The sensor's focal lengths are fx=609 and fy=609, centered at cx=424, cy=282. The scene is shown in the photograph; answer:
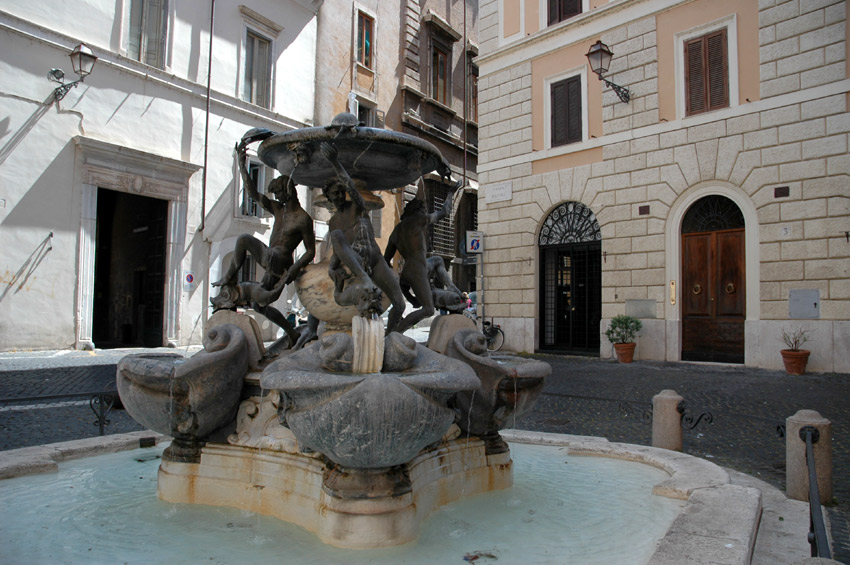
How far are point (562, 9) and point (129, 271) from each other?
14.3 meters

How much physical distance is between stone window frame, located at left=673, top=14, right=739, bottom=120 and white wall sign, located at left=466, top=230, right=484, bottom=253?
552 centimetres

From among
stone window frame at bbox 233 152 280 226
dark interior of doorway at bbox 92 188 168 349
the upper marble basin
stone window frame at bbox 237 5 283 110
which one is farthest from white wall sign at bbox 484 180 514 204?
the upper marble basin

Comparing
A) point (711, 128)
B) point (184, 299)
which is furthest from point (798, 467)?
point (184, 299)

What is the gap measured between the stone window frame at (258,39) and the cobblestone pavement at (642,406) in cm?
937

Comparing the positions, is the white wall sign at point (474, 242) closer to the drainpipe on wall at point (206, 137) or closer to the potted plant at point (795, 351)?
the drainpipe on wall at point (206, 137)

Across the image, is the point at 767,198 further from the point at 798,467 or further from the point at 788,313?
the point at 798,467

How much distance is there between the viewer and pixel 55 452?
427 centimetres

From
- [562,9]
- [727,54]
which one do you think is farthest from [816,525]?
[562,9]

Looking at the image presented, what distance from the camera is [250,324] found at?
385cm

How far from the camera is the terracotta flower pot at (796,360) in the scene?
34.8 ft

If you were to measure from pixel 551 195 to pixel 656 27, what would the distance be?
439cm

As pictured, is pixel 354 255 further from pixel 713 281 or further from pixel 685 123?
pixel 685 123

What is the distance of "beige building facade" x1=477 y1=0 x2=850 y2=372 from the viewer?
36.6 feet

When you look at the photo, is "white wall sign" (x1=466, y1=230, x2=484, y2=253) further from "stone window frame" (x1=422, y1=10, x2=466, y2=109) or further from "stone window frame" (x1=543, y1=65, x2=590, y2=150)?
"stone window frame" (x1=422, y1=10, x2=466, y2=109)
